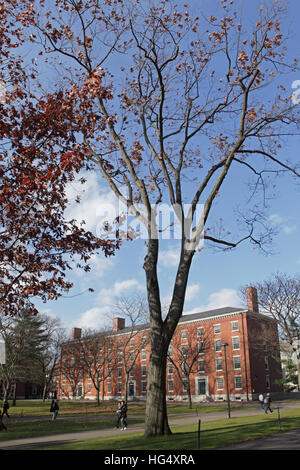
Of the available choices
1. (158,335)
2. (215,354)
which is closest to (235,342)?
(215,354)

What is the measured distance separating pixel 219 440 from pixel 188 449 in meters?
2.21

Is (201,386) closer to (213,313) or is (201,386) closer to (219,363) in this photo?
(219,363)

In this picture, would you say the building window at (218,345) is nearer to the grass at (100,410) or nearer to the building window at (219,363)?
the building window at (219,363)

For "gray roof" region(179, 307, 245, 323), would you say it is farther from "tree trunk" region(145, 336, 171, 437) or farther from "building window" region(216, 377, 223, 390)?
"tree trunk" region(145, 336, 171, 437)

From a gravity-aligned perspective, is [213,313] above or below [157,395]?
above

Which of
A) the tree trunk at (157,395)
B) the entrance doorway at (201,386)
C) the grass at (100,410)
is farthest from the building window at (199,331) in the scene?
the tree trunk at (157,395)

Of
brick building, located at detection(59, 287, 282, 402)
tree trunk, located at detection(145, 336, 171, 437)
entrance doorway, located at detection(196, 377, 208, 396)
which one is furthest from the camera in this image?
entrance doorway, located at detection(196, 377, 208, 396)

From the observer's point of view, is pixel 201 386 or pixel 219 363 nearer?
pixel 219 363

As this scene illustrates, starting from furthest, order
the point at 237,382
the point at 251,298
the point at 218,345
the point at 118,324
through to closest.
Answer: the point at 118,324, the point at 218,345, the point at 237,382, the point at 251,298

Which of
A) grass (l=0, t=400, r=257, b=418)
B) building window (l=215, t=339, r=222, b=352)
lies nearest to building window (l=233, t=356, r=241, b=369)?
building window (l=215, t=339, r=222, b=352)

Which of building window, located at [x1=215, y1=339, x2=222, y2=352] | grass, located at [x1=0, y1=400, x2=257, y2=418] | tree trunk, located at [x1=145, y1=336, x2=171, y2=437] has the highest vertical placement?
building window, located at [x1=215, y1=339, x2=222, y2=352]
